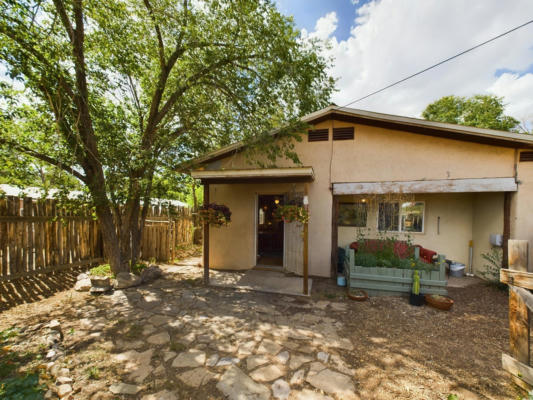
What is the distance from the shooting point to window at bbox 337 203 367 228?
6582 mm

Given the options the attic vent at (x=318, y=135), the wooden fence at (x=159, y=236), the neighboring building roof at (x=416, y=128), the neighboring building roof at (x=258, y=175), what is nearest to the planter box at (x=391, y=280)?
the neighboring building roof at (x=258, y=175)

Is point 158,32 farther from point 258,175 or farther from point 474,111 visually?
point 474,111

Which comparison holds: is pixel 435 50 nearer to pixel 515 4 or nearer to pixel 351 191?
A: pixel 515 4

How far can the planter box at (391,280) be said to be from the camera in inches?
167

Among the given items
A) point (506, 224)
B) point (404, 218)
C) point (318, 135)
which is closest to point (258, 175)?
point (318, 135)

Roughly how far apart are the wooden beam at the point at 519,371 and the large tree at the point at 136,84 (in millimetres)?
5112

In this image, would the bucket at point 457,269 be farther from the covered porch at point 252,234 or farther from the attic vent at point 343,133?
the attic vent at point 343,133

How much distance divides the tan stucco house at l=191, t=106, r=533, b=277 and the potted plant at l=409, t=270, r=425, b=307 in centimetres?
186

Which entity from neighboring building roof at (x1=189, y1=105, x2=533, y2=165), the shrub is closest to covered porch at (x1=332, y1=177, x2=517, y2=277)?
the shrub

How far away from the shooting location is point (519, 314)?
6.79 feet

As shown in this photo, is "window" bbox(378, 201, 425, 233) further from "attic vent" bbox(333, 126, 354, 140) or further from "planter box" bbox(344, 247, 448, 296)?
"attic vent" bbox(333, 126, 354, 140)

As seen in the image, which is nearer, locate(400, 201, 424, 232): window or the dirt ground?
the dirt ground

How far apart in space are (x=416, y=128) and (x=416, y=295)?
3906 millimetres

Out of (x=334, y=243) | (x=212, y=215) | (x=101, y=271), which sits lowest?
(x=101, y=271)
